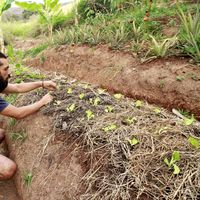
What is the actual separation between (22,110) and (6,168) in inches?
21.8

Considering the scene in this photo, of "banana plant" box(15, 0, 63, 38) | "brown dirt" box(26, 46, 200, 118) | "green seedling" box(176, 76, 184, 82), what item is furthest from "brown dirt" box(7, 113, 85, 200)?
"banana plant" box(15, 0, 63, 38)

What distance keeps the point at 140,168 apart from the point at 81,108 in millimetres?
1053

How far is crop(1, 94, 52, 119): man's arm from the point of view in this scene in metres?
2.77

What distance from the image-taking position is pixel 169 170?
1.92m

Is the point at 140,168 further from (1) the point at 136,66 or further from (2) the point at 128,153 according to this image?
(1) the point at 136,66

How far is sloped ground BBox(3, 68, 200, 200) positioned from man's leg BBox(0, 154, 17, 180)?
2.8 inches

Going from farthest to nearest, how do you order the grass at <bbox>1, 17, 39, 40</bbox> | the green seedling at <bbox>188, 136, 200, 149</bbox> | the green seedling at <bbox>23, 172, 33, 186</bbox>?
1. the grass at <bbox>1, 17, 39, 40</bbox>
2. the green seedling at <bbox>23, 172, 33, 186</bbox>
3. the green seedling at <bbox>188, 136, 200, 149</bbox>

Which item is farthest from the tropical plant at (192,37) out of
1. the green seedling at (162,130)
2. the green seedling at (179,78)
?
the green seedling at (162,130)

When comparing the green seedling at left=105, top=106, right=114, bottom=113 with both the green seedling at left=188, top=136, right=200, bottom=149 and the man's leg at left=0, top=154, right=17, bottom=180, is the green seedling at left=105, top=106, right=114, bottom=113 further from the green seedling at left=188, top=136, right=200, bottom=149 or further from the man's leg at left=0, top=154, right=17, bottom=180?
the man's leg at left=0, top=154, right=17, bottom=180

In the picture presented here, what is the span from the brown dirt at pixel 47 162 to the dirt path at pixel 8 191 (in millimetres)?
109

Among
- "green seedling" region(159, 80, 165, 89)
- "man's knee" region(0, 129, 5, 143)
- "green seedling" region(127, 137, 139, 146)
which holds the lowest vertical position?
"man's knee" region(0, 129, 5, 143)

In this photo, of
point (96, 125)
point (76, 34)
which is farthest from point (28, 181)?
point (76, 34)

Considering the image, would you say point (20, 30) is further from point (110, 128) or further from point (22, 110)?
point (110, 128)

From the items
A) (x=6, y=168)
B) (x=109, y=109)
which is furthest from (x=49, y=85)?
(x=6, y=168)
